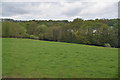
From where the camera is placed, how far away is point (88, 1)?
188 inches

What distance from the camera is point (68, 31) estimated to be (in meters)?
14.6

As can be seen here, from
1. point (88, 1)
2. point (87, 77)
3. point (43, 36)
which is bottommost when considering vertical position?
point (87, 77)

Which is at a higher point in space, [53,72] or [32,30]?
[32,30]

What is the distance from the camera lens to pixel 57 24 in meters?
13.6

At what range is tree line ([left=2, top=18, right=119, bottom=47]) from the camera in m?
12.7

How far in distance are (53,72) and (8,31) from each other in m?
11.6

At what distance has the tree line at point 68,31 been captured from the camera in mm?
12664

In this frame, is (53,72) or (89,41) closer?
(53,72)

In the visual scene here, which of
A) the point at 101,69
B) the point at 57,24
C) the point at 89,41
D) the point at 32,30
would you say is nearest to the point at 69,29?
the point at 57,24

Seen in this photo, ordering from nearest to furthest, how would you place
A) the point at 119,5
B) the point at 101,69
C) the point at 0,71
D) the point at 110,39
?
the point at 0,71 < the point at 101,69 < the point at 119,5 < the point at 110,39

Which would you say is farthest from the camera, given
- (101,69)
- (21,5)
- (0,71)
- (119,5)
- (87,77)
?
(21,5)

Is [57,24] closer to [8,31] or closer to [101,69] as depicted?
[8,31]

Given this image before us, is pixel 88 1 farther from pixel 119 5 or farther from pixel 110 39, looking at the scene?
pixel 110 39

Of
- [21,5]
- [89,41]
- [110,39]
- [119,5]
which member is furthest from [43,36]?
[119,5]
